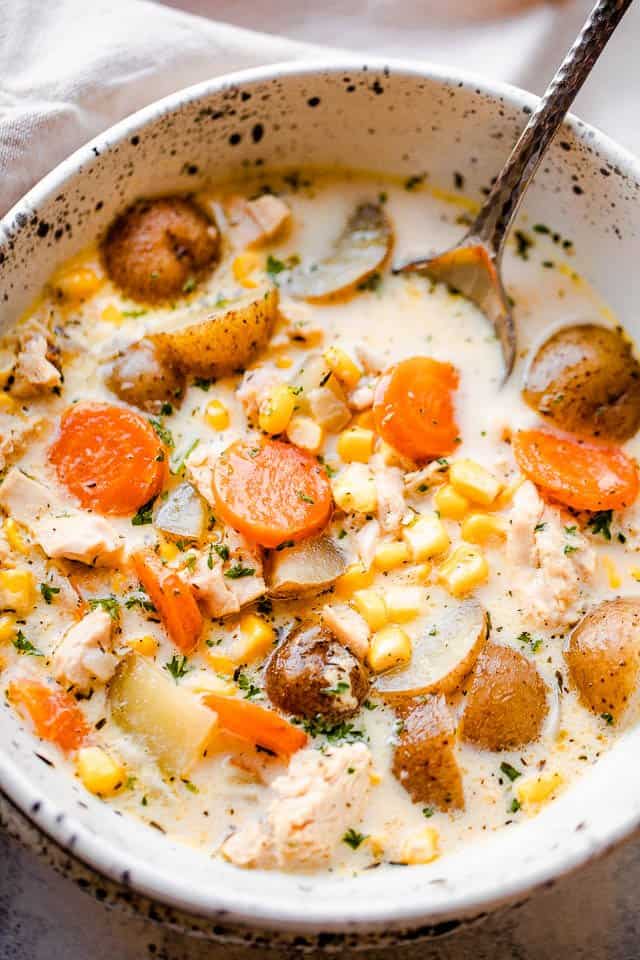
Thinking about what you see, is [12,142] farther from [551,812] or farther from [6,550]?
[551,812]

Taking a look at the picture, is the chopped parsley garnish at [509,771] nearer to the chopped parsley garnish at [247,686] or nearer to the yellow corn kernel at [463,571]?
the yellow corn kernel at [463,571]

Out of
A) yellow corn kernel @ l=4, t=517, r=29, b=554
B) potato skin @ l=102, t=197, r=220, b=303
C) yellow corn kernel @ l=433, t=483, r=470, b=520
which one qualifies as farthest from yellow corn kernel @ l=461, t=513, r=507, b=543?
yellow corn kernel @ l=4, t=517, r=29, b=554

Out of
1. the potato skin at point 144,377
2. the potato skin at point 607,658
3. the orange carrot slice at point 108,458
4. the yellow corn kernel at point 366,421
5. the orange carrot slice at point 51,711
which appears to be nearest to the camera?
the orange carrot slice at point 51,711

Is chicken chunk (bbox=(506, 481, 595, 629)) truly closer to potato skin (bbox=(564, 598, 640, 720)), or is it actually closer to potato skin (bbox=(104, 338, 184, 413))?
potato skin (bbox=(564, 598, 640, 720))

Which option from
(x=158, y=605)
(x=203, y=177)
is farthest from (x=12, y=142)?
(x=158, y=605)

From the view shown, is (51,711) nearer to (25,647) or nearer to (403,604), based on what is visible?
(25,647)

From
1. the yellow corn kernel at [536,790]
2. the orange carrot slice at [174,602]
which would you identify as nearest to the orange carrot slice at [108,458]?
the orange carrot slice at [174,602]
